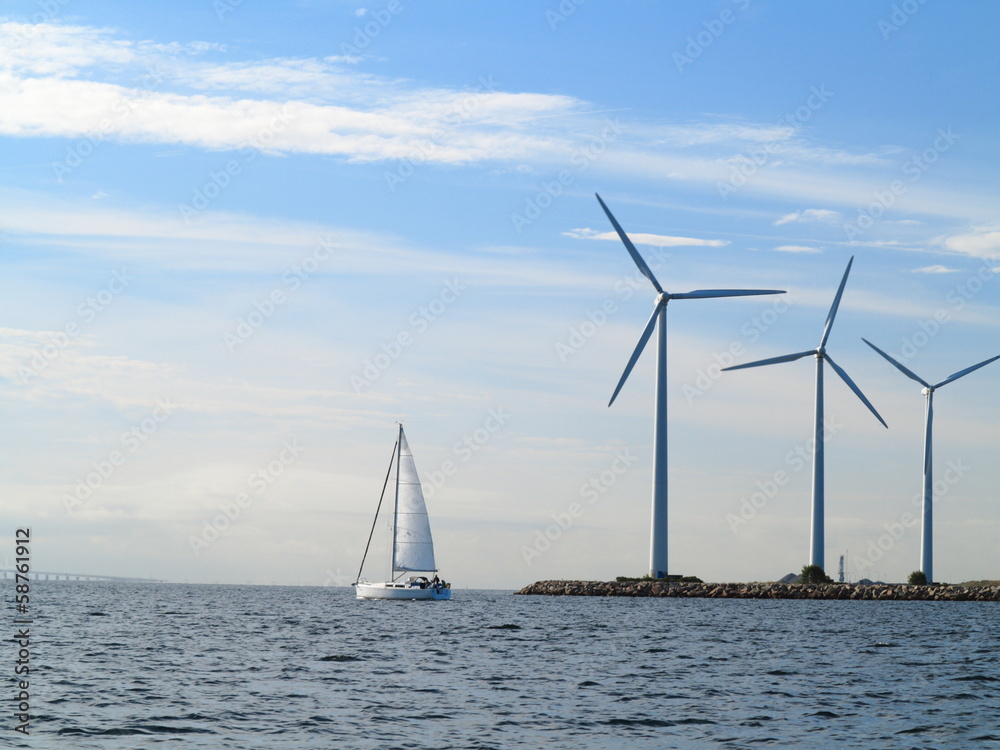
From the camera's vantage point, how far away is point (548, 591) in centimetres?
15688

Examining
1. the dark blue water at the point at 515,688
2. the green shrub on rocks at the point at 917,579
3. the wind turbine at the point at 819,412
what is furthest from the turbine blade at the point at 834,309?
the dark blue water at the point at 515,688

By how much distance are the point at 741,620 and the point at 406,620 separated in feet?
85.3

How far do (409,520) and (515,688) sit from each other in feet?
272

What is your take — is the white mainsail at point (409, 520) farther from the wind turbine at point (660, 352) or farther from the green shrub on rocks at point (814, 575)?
the green shrub on rocks at point (814, 575)

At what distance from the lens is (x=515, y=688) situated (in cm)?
3891

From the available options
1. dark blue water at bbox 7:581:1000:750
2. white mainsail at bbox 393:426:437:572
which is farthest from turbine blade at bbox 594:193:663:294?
dark blue water at bbox 7:581:1000:750

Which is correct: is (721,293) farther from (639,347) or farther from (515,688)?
(515,688)

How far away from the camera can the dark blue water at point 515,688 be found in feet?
96.2

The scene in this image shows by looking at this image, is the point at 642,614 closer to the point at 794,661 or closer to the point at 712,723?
the point at 794,661

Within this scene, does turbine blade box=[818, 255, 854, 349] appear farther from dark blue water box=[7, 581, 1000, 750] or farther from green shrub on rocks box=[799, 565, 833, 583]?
dark blue water box=[7, 581, 1000, 750]

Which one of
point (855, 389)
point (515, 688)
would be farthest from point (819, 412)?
point (515, 688)

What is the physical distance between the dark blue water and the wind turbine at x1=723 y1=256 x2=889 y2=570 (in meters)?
61.6

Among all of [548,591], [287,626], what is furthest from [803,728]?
[548,591]

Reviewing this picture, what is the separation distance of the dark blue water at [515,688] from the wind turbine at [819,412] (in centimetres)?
6164
